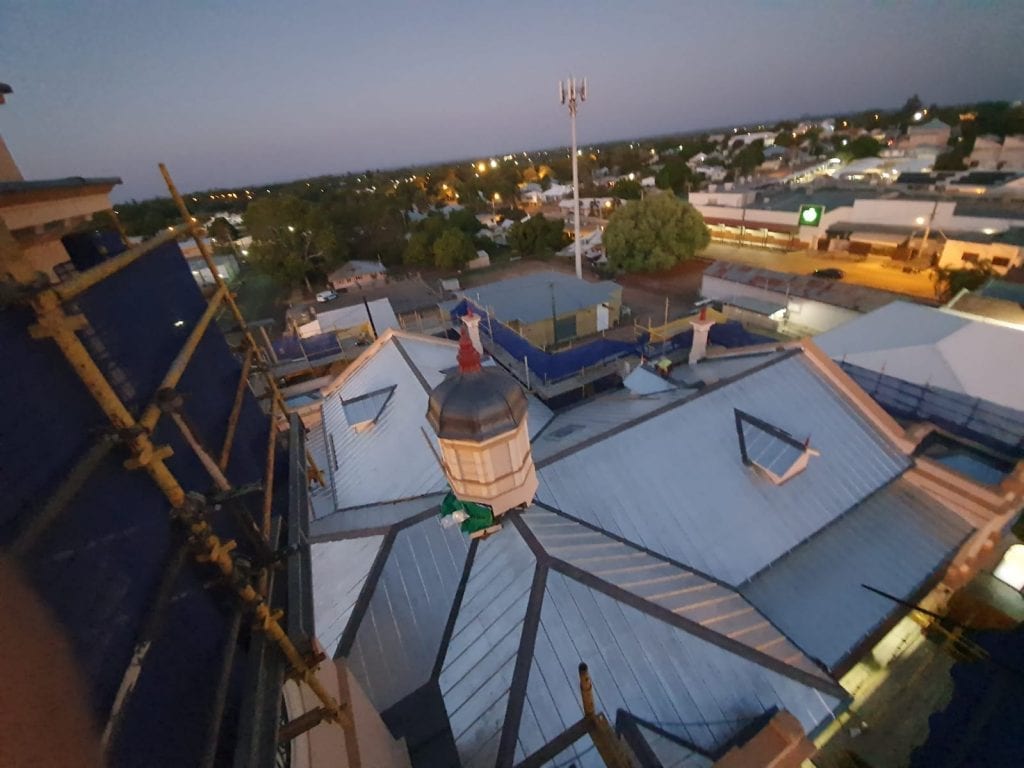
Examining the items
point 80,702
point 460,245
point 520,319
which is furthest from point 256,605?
point 460,245

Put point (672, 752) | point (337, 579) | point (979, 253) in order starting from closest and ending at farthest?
point (672, 752)
point (337, 579)
point (979, 253)

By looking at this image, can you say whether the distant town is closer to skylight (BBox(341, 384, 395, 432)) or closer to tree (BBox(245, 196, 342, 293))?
skylight (BBox(341, 384, 395, 432))

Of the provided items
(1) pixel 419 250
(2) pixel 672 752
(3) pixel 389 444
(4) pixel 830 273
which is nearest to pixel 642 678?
(2) pixel 672 752

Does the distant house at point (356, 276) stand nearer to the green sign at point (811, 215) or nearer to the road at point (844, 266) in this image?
the road at point (844, 266)

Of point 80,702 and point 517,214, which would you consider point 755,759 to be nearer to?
point 80,702

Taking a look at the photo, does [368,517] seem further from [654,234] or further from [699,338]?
[654,234]


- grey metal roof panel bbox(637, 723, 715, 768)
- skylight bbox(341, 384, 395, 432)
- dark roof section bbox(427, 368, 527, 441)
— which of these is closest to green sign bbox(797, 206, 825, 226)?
skylight bbox(341, 384, 395, 432)
